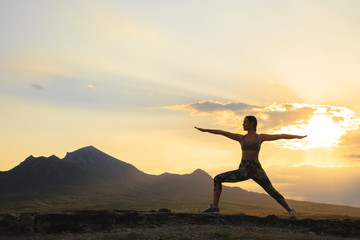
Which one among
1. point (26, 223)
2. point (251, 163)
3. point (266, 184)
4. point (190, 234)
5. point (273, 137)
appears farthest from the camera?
point (273, 137)

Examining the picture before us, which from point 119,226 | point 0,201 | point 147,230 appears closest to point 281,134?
point 147,230

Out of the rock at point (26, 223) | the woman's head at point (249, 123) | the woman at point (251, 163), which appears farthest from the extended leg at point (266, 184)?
the rock at point (26, 223)

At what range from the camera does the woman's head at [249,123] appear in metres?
14.3

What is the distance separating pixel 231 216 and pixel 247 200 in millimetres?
171079

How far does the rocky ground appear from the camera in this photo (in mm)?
12945

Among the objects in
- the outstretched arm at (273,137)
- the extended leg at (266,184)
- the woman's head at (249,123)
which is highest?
the woman's head at (249,123)

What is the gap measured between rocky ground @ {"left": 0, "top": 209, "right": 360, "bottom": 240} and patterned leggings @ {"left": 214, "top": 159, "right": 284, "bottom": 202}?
1.36m

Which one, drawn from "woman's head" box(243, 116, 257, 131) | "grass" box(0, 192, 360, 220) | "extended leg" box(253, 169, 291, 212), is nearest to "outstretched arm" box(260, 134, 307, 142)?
"woman's head" box(243, 116, 257, 131)

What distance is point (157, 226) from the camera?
46.3 ft

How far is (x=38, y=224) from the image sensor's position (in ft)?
A: 46.8

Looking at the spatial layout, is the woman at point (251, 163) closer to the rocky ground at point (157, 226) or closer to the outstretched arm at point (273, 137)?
the outstretched arm at point (273, 137)

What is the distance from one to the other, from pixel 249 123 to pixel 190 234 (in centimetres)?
481

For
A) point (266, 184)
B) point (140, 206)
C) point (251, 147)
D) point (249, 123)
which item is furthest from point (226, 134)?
point (140, 206)

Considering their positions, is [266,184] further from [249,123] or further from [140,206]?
[140,206]
